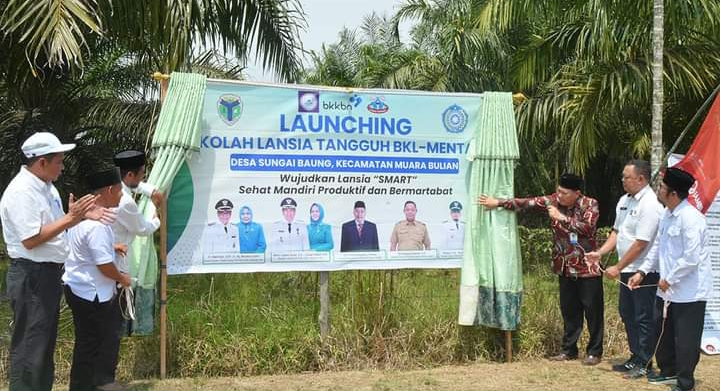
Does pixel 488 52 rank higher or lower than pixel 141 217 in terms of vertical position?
higher

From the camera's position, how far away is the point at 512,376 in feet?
18.9

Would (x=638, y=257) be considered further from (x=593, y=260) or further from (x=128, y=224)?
(x=128, y=224)

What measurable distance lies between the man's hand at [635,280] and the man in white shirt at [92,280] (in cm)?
367

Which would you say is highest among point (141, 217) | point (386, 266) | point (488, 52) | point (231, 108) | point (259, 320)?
point (488, 52)

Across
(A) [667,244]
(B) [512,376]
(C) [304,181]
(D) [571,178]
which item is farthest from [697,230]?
(C) [304,181]

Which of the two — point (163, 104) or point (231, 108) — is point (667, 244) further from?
point (163, 104)

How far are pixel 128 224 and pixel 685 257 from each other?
3848 mm

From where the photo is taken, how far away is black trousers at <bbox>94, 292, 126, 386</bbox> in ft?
16.1

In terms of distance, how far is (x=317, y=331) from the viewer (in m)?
5.94

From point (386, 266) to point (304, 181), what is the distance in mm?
974

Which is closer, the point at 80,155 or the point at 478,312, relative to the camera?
the point at 478,312

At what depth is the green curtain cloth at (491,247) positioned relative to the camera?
19.8ft

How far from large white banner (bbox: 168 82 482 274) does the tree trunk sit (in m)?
1.94

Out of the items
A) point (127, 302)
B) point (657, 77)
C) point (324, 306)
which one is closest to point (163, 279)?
point (127, 302)
